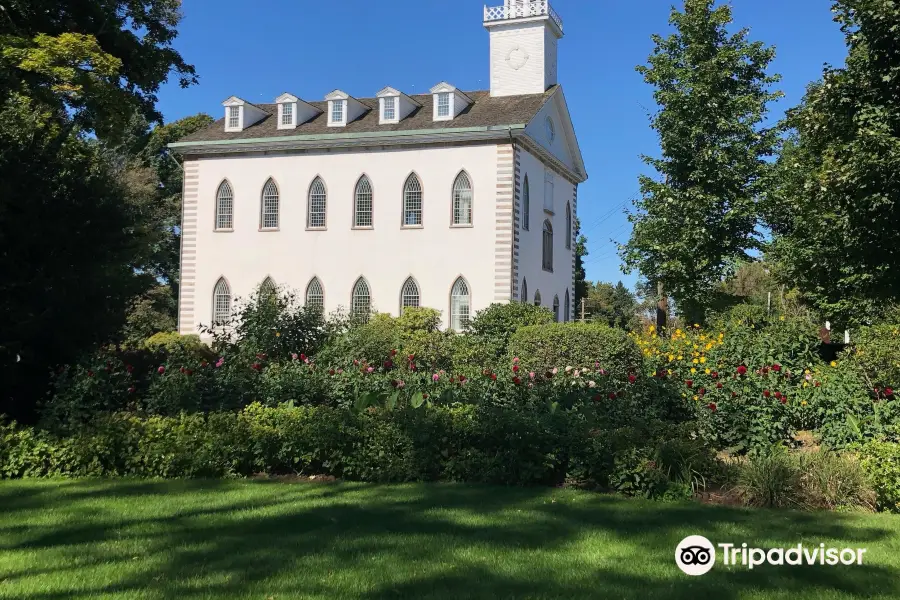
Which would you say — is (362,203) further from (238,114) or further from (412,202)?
(238,114)

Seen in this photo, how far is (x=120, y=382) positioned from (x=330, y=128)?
22102 millimetres

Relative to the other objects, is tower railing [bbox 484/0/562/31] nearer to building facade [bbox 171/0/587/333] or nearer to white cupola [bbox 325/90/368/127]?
building facade [bbox 171/0/587/333]

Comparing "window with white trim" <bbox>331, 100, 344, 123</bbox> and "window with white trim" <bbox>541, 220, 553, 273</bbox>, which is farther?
"window with white trim" <bbox>541, 220, 553, 273</bbox>

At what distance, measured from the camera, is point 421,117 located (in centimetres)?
3066

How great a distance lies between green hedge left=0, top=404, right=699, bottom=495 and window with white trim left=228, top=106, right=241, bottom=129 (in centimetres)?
2560

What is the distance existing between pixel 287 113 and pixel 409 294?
9685mm

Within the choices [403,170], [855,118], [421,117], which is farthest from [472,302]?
[855,118]

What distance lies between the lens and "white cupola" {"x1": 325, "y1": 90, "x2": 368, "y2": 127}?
3136 cm

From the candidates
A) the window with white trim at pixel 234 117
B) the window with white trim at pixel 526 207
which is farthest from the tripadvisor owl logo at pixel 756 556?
the window with white trim at pixel 234 117

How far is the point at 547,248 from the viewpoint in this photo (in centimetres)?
3334

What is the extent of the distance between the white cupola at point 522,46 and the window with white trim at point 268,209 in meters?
10.2

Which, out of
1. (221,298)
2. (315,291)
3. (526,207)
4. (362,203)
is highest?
(362,203)

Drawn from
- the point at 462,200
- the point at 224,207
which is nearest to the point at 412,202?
the point at 462,200

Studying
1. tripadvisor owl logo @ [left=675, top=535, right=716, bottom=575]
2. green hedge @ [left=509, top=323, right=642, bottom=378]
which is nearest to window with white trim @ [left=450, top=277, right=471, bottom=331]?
green hedge @ [left=509, top=323, right=642, bottom=378]
